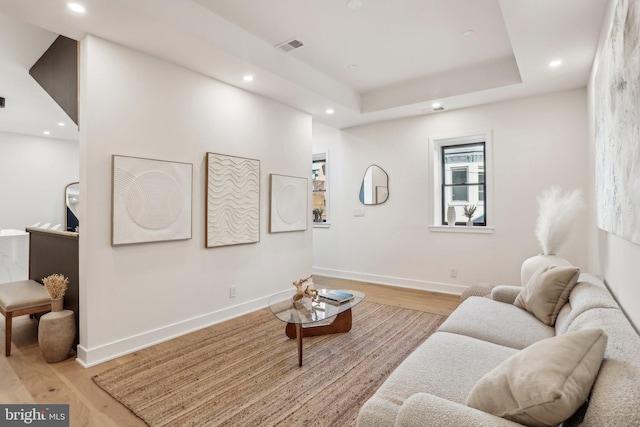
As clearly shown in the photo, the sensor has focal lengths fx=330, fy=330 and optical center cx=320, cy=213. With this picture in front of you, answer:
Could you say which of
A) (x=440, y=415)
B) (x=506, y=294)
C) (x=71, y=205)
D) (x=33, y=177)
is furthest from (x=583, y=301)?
(x=33, y=177)

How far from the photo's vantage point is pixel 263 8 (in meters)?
2.81

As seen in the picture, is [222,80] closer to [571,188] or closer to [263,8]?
[263,8]

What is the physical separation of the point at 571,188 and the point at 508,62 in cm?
166

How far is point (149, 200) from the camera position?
2928 mm

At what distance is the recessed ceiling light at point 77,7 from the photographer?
88.0 inches

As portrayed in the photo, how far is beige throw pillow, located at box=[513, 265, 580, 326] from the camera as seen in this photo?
216 cm

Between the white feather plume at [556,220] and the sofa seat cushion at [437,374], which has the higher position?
the white feather plume at [556,220]

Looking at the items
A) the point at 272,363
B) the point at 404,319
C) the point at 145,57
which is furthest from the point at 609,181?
the point at 145,57

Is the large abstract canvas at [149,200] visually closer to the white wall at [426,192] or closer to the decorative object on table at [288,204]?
the decorative object on table at [288,204]

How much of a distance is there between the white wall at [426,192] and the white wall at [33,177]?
5183 mm

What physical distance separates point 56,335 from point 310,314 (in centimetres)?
199

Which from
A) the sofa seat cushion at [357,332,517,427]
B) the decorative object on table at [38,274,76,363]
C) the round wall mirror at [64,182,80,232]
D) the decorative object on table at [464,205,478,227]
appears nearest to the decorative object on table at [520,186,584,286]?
the decorative object on table at [464,205,478,227]

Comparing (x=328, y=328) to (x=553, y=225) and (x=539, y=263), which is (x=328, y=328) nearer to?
(x=539, y=263)

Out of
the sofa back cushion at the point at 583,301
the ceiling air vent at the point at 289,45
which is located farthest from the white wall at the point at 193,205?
the sofa back cushion at the point at 583,301
